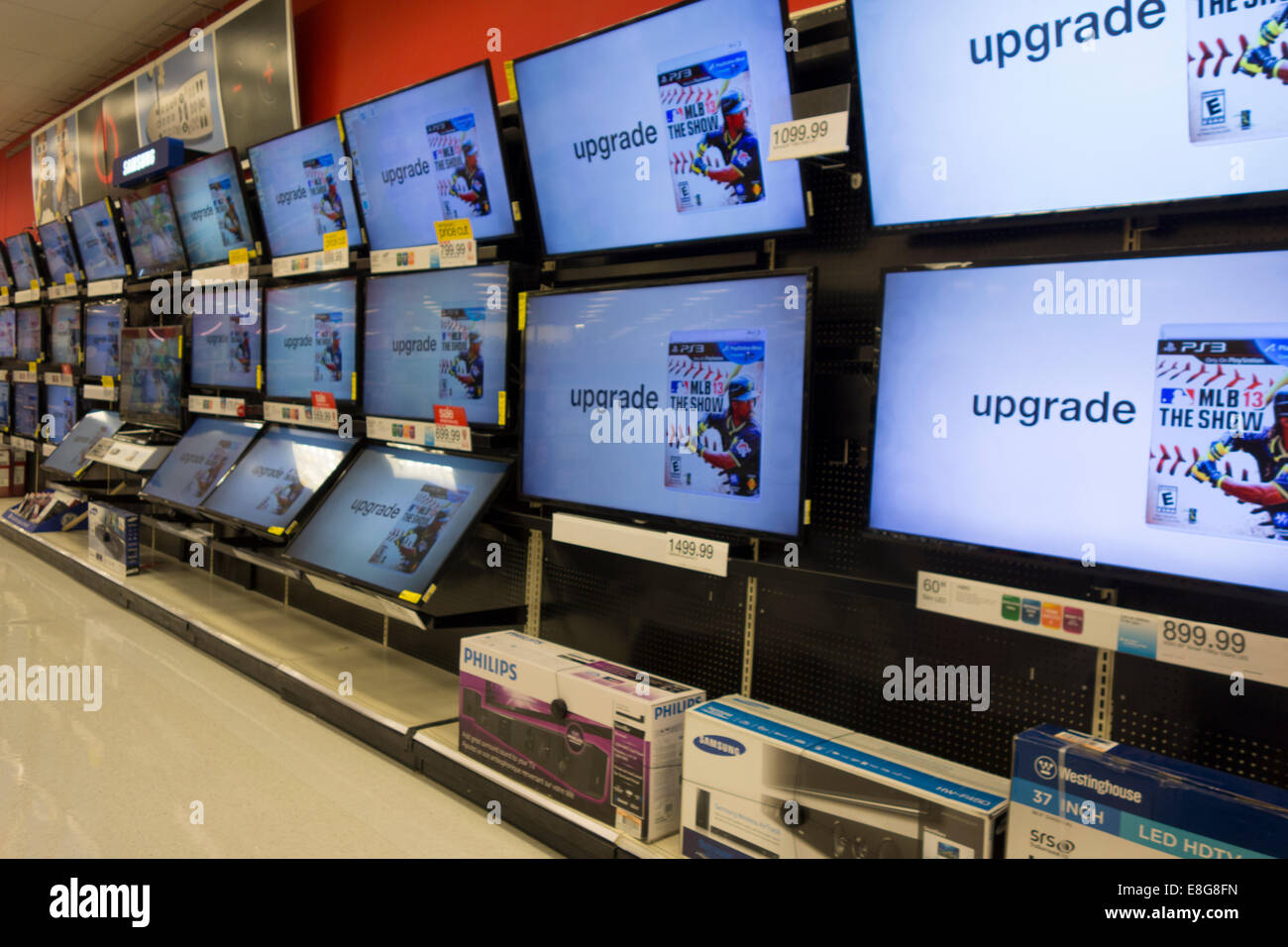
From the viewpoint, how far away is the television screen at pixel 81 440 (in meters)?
5.43

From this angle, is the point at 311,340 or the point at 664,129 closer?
the point at 664,129

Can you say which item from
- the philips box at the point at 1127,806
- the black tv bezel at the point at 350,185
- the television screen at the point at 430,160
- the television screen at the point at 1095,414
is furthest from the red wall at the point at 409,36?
the philips box at the point at 1127,806

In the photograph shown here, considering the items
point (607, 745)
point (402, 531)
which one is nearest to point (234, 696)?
point (402, 531)

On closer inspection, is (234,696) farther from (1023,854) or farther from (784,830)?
(1023,854)

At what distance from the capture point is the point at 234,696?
3330 mm

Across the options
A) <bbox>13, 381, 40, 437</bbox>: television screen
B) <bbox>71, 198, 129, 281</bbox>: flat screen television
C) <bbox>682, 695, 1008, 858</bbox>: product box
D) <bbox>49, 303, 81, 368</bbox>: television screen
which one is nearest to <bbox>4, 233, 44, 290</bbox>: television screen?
<bbox>49, 303, 81, 368</bbox>: television screen

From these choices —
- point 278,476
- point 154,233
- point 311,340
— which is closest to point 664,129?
point 311,340

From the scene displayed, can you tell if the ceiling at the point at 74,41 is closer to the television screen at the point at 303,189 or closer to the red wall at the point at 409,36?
the red wall at the point at 409,36

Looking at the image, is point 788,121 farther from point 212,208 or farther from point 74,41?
point 74,41

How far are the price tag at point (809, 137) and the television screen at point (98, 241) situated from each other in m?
5.06

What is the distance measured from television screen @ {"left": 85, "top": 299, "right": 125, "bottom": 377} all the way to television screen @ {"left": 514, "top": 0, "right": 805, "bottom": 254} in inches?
166

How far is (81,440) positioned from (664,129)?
5030 millimetres

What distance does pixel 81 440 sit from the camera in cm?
571

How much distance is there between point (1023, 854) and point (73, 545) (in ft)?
19.1
